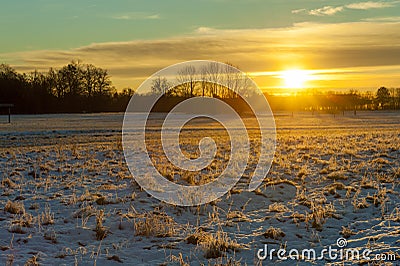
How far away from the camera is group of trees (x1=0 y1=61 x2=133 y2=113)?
71688mm

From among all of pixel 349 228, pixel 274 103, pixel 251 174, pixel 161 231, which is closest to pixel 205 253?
pixel 161 231

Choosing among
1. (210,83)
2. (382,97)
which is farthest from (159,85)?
(382,97)

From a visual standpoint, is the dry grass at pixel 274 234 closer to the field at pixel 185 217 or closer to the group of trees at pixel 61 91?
the field at pixel 185 217

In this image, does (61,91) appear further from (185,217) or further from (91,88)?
(185,217)

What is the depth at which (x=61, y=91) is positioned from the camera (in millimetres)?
78938

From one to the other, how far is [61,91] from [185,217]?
245ft

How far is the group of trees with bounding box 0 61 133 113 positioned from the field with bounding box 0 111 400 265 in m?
62.5

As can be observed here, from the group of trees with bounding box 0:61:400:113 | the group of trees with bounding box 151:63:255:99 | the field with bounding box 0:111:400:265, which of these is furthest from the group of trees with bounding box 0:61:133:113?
the field with bounding box 0:111:400:265

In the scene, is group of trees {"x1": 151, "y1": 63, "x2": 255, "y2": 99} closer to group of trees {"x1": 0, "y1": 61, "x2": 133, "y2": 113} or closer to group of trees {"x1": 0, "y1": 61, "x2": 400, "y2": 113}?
group of trees {"x1": 0, "y1": 61, "x2": 400, "y2": 113}

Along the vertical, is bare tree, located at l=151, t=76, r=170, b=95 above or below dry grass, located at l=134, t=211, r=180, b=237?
above

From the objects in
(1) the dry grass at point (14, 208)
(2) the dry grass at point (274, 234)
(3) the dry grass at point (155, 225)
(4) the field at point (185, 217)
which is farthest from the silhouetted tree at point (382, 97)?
(1) the dry grass at point (14, 208)

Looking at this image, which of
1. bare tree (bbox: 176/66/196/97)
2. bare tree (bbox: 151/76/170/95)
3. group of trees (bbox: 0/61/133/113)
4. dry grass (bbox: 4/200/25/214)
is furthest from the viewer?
bare tree (bbox: 151/76/170/95)

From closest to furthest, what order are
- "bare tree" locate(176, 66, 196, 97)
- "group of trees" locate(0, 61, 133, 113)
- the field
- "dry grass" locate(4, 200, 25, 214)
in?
the field < "dry grass" locate(4, 200, 25, 214) < "group of trees" locate(0, 61, 133, 113) < "bare tree" locate(176, 66, 196, 97)

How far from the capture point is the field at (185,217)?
A: 6.92 metres
